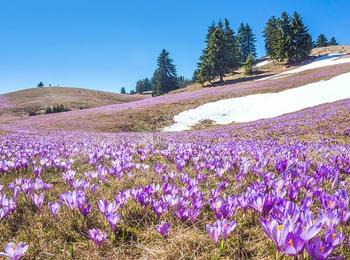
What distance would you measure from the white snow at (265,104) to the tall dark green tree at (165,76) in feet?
189

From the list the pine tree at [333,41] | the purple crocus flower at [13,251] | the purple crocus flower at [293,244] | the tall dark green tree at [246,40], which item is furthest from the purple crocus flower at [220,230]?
the pine tree at [333,41]

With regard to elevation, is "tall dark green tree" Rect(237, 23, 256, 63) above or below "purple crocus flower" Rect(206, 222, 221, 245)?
above

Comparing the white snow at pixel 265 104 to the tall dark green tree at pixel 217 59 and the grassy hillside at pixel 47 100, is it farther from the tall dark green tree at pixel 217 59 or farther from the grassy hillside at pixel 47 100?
the grassy hillside at pixel 47 100

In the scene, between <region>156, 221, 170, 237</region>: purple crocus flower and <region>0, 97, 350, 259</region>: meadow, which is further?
<region>156, 221, 170, 237</region>: purple crocus flower

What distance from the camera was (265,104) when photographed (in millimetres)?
36312

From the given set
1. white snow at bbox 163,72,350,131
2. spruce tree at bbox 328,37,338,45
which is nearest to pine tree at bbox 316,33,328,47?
spruce tree at bbox 328,37,338,45

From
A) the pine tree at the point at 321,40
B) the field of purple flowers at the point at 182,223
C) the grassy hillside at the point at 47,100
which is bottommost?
the field of purple flowers at the point at 182,223

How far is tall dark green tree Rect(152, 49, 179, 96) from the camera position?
96981mm

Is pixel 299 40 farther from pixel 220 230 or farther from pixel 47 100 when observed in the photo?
pixel 220 230

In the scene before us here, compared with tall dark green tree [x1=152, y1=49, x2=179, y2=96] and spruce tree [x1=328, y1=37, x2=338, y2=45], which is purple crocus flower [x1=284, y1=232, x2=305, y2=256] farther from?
spruce tree [x1=328, y1=37, x2=338, y2=45]

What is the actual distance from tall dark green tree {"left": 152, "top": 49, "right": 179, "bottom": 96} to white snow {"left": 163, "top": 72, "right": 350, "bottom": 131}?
189 ft

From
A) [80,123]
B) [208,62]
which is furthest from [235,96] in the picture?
[208,62]

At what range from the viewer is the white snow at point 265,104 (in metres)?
33.1

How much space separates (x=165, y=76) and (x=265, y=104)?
64.1 m
